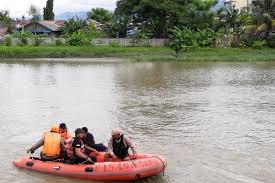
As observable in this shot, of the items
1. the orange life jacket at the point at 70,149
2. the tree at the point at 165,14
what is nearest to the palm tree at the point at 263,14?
the tree at the point at 165,14

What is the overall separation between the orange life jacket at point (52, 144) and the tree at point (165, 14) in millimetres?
42576

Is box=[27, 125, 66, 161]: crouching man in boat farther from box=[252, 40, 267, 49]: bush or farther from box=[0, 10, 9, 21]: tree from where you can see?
box=[0, 10, 9, 21]: tree

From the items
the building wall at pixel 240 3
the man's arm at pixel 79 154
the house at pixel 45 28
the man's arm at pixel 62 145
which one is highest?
the building wall at pixel 240 3

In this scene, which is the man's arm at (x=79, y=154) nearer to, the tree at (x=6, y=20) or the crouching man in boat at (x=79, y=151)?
the crouching man in boat at (x=79, y=151)

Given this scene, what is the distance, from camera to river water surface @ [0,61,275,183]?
43.4ft

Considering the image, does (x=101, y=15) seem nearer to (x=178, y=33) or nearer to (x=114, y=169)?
(x=178, y=33)

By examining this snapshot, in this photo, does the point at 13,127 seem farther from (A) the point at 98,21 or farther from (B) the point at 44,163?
(A) the point at 98,21

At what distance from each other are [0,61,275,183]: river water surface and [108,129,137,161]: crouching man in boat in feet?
2.74

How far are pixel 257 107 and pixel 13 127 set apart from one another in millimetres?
10223

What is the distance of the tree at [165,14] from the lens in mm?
54344

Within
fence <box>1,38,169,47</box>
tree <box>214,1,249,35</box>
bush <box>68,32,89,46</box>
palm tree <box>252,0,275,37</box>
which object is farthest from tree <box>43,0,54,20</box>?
palm tree <box>252,0,275,37</box>

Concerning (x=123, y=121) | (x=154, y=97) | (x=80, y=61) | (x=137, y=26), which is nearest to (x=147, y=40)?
(x=137, y=26)

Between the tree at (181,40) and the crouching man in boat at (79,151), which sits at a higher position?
the tree at (181,40)

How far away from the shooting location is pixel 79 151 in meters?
12.0
